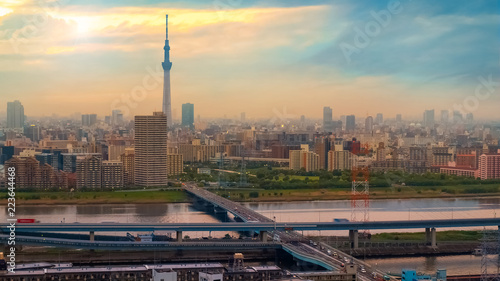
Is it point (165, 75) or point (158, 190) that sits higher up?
point (165, 75)

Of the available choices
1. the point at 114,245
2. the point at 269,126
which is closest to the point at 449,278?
the point at 114,245

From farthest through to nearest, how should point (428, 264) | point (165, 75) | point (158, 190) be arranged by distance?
point (165, 75)
point (158, 190)
point (428, 264)

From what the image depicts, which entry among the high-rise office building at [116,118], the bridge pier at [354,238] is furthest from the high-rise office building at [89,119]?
the bridge pier at [354,238]

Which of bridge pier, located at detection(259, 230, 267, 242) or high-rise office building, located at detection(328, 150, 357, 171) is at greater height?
high-rise office building, located at detection(328, 150, 357, 171)

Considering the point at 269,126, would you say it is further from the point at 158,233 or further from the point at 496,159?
the point at 158,233

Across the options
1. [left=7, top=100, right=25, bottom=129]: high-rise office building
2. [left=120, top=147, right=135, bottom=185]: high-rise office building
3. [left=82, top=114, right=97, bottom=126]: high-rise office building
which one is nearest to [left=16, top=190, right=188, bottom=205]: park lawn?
[left=120, top=147, right=135, bottom=185]: high-rise office building

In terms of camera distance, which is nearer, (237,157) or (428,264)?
(428,264)

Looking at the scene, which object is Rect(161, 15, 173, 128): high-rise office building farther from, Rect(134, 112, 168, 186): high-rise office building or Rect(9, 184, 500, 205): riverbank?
Rect(9, 184, 500, 205): riverbank
